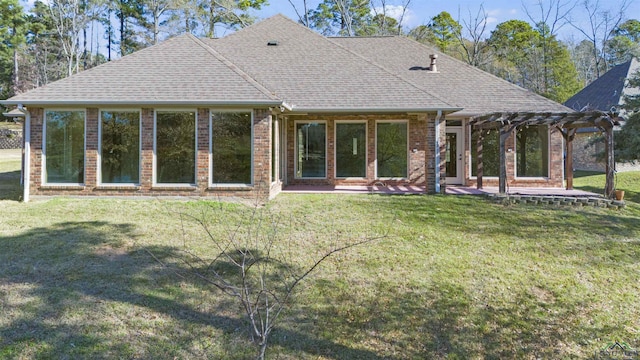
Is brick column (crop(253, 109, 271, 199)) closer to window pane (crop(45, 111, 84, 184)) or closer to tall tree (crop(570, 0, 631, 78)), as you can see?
window pane (crop(45, 111, 84, 184))

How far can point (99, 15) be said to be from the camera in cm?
3397

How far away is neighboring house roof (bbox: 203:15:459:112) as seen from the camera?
38.4 feet

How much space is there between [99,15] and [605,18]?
1604 inches

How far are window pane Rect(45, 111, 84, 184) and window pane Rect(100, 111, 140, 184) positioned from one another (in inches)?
22.7

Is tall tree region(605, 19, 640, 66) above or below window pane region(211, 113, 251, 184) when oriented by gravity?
above

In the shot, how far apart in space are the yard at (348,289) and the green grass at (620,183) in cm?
677

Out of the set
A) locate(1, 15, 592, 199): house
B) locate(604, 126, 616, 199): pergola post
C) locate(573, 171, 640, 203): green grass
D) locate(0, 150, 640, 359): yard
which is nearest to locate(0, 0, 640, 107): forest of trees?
locate(573, 171, 640, 203): green grass

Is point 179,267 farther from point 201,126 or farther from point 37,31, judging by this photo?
point 37,31

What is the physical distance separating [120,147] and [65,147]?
54.9 inches

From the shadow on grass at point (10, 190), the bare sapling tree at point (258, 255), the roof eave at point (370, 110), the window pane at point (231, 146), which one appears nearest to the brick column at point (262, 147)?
the window pane at point (231, 146)

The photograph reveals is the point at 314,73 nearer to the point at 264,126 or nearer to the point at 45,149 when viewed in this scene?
the point at 264,126

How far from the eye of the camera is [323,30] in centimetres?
3309

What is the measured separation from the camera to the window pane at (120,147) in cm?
1040

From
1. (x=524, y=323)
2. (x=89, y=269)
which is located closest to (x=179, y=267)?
(x=89, y=269)
